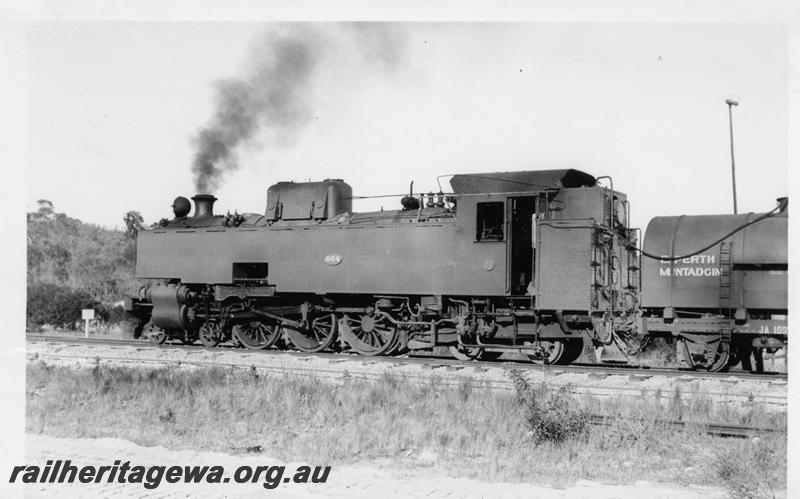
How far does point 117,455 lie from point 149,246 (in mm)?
9614

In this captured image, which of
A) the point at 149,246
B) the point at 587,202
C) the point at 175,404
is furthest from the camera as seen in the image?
the point at 149,246

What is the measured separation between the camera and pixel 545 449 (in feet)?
25.4

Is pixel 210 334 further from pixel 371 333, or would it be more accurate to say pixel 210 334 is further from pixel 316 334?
pixel 371 333

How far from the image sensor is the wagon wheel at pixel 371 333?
13898 mm

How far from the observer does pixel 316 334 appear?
14773mm

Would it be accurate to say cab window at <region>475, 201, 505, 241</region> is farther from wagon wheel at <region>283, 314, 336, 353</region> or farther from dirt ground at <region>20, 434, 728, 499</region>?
dirt ground at <region>20, 434, 728, 499</region>

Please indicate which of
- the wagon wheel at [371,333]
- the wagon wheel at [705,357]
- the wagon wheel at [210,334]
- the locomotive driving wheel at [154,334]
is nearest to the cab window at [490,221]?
the wagon wheel at [371,333]

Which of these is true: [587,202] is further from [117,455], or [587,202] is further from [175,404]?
[117,455]

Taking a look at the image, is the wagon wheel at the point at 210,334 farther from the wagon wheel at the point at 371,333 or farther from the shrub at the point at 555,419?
the shrub at the point at 555,419

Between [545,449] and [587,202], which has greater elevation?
[587,202]

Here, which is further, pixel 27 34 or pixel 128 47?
pixel 128 47

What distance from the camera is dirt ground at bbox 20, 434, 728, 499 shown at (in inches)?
253

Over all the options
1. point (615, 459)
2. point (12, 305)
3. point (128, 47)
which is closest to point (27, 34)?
point (128, 47)

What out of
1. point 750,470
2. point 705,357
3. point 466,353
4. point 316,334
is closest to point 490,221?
point 466,353
